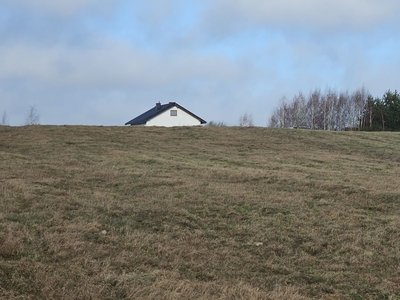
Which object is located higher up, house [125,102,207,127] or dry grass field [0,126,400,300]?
house [125,102,207,127]

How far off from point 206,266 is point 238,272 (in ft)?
1.25

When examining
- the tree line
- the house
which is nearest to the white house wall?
the house

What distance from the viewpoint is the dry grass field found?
396 cm

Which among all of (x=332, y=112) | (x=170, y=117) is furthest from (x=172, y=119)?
(x=332, y=112)

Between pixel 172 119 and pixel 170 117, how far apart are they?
343 mm

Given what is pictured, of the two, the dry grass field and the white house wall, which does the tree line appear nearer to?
the white house wall

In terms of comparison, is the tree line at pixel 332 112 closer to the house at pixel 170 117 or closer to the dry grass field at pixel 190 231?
the house at pixel 170 117

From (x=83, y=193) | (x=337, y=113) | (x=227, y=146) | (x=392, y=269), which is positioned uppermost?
(x=337, y=113)

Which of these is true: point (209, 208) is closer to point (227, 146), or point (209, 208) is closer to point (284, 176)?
point (284, 176)

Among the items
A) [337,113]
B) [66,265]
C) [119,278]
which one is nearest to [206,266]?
[119,278]

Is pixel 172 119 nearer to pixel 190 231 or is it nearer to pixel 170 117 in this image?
pixel 170 117

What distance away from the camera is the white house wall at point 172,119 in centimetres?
4847

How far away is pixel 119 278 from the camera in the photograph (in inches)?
156

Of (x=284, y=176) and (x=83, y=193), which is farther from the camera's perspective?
(x=284, y=176)
